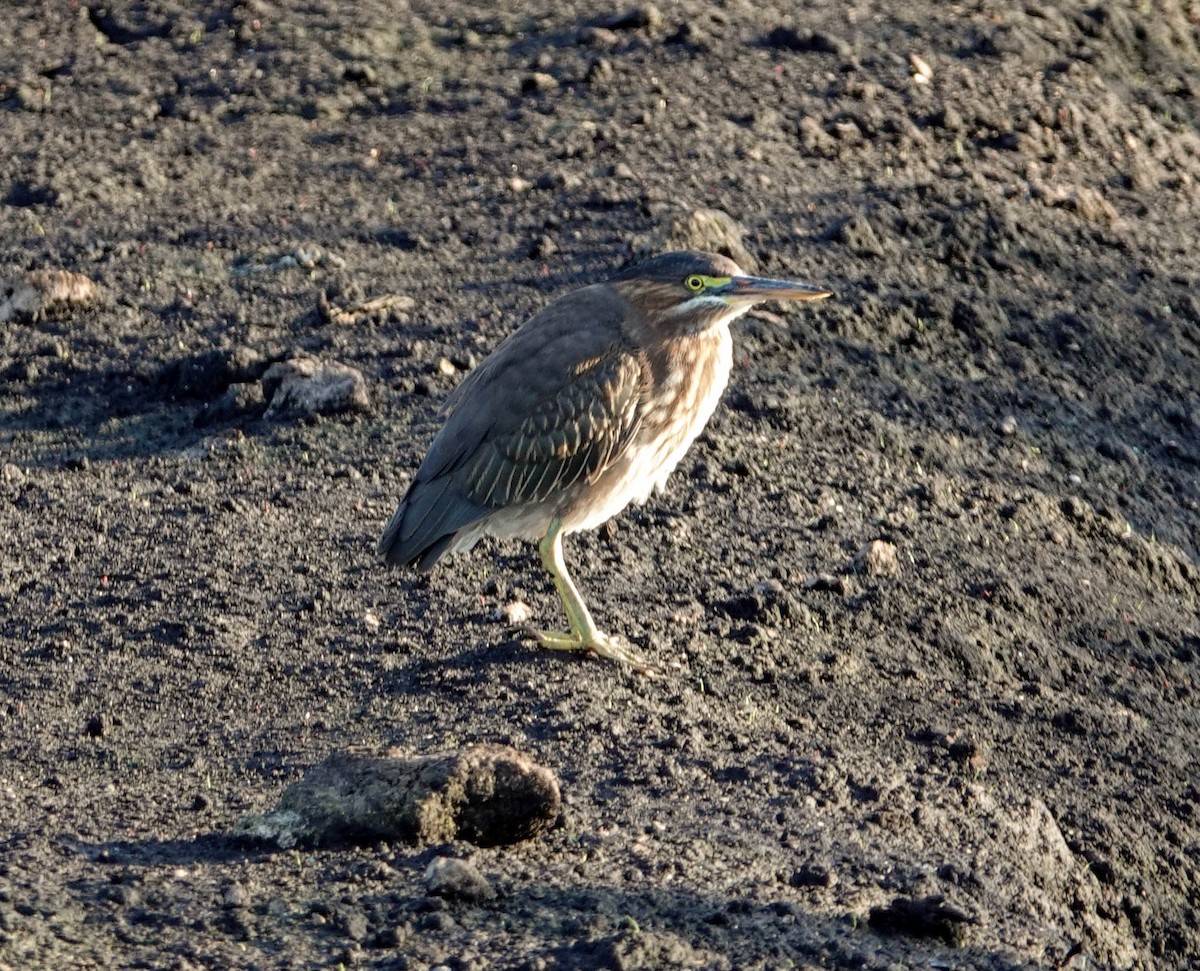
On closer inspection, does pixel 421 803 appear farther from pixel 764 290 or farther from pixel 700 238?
pixel 700 238

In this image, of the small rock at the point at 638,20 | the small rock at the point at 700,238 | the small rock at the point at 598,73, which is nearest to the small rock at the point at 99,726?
the small rock at the point at 700,238

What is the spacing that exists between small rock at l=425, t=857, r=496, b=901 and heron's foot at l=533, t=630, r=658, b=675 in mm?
1767

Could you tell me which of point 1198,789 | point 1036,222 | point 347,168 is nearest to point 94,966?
point 1198,789

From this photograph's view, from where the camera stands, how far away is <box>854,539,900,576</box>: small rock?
753 centimetres

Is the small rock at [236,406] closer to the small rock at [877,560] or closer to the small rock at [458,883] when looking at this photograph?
the small rock at [877,560]

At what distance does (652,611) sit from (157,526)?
7.14ft

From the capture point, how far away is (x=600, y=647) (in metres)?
6.68

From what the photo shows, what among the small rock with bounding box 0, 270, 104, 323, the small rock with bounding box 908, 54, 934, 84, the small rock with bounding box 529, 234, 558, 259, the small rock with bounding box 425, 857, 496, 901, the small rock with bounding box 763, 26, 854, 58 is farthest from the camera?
the small rock with bounding box 763, 26, 854, 58

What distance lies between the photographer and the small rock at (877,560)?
7527 mm

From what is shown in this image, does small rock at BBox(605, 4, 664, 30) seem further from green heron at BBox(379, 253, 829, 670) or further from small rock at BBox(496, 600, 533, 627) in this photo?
small rock at BBox(496, 600, 533, 627)

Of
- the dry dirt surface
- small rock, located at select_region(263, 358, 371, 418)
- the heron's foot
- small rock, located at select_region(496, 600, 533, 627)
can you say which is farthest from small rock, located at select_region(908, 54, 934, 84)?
the heron's foot

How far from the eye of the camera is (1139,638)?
7609 millimetres

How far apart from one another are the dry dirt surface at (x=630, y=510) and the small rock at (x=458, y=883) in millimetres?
16

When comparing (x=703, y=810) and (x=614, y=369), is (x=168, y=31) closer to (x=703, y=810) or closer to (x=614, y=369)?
(x=614, y=369)
